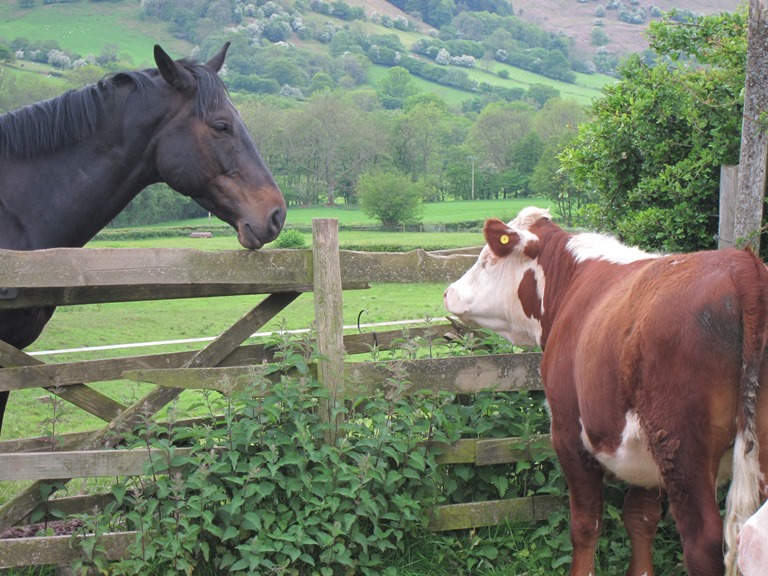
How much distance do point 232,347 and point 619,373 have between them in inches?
94.5

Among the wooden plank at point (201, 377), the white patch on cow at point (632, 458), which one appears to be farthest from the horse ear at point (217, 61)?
the white patch on cow at point (632, 458)

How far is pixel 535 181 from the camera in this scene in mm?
64562

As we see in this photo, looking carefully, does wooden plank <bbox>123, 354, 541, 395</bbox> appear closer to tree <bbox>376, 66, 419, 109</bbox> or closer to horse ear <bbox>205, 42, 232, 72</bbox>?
horse ear <bbox>205, 42, 232, 72</bbox>

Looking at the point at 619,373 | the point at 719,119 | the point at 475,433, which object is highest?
the point at 719,119

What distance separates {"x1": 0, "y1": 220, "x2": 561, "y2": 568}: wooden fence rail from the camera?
4.02 metres

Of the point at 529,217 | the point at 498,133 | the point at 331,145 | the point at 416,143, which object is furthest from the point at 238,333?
the point at 498,133

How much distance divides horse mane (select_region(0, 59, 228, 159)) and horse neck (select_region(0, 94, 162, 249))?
0.05 meters

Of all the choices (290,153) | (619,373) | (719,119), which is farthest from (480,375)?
(290,153)

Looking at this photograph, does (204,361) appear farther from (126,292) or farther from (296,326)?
(296,326)

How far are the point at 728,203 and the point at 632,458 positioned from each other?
8.42 feet

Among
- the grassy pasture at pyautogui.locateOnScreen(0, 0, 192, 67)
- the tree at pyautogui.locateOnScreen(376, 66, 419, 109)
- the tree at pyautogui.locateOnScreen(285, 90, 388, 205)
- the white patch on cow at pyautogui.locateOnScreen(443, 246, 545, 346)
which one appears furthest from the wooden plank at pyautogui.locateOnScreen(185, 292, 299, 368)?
the grassy pasture at pyautogui.locateOnScreen(0, 0, 192, 67)

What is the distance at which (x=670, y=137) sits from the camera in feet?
19.4

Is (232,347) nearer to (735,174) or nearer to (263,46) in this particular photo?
(735,174)

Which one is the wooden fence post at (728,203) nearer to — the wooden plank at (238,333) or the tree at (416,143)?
the wooden plank at (238,333)
